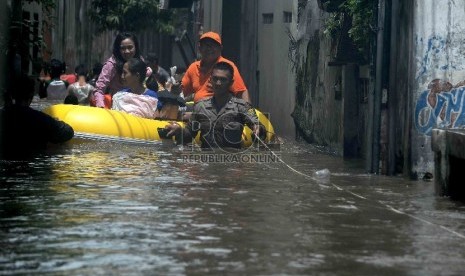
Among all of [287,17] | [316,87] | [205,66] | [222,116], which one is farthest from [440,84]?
[287,17]

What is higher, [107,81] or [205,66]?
[205,66]

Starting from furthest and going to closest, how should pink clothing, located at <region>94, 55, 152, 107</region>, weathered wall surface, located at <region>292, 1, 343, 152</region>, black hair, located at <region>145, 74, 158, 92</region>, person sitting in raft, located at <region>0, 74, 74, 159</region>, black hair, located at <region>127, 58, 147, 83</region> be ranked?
black hair, located at <region>145, 74, 158, 92</region>
pink clothing, located at <region>94, 55, 152, 107</region>
black hair, located at <region>127, 58, 147, 83</region>
weathered wall surface, located at <region>292, 1, 343, 152</region>
person sitting in raft, located at <region>0, 74, 74, 159</region>

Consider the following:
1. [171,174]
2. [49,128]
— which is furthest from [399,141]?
[49,128]

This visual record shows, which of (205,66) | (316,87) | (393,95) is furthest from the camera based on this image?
(316,87)

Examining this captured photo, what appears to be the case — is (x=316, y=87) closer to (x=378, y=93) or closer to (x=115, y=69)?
(x=115, y=69)

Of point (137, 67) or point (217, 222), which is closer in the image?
point (217, 222)

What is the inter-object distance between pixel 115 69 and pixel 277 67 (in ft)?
21.2

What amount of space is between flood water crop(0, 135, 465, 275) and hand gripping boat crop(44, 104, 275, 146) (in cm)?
292

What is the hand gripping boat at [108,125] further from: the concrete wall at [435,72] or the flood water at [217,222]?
the concrete wall at [435,72]

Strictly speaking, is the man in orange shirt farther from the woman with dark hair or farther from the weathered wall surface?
the weathered wall surface

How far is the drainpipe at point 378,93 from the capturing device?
554 inches

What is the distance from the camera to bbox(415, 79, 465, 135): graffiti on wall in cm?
1337

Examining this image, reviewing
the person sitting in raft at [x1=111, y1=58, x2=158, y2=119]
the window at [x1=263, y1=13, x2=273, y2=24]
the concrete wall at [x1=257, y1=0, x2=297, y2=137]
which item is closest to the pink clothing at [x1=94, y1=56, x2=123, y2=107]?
the person sitting in raft at [x1=111, y1=58, x2=158, y2=119]

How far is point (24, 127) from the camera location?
15.4 meters
